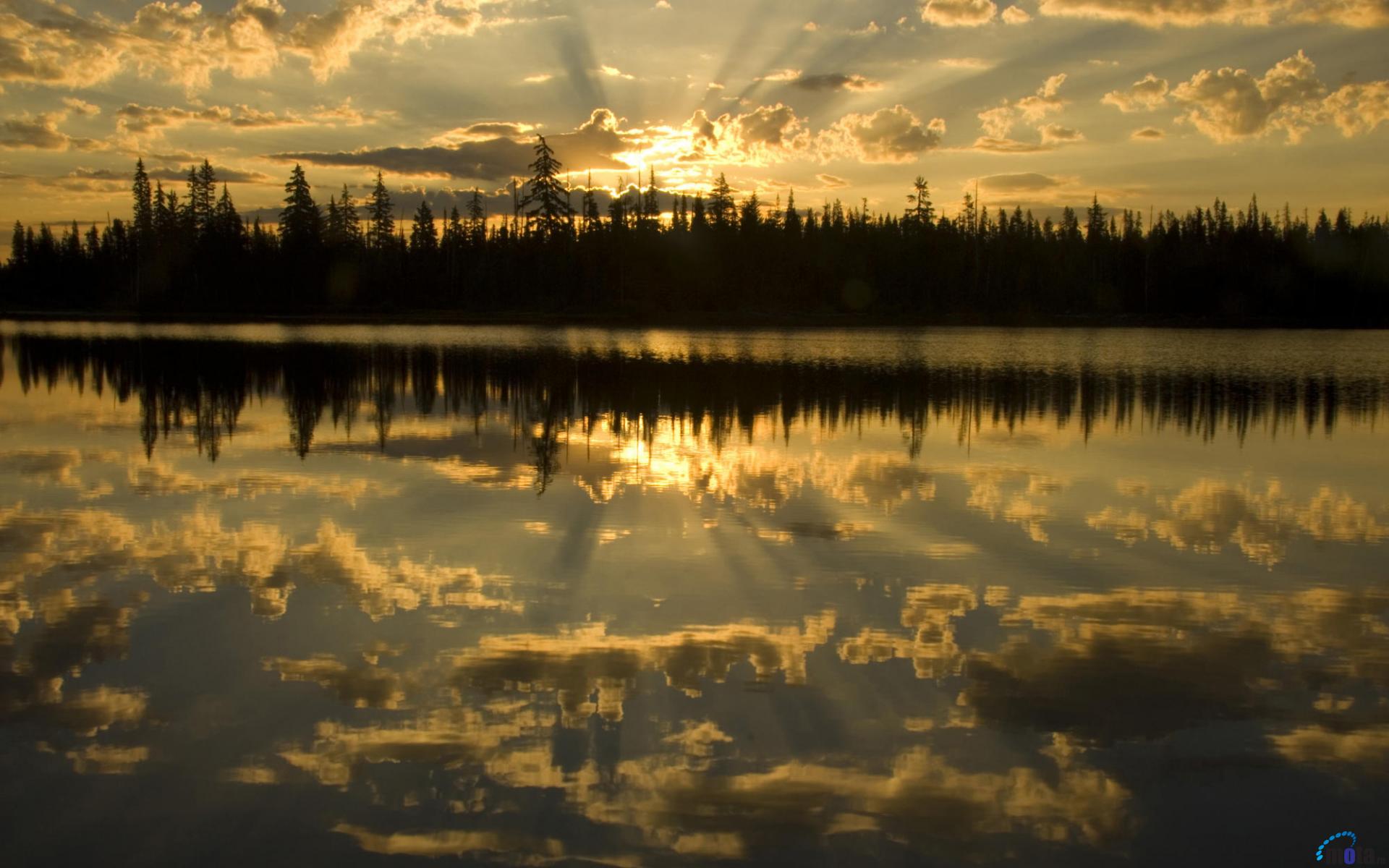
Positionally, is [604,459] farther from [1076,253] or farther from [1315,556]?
[1076,253]

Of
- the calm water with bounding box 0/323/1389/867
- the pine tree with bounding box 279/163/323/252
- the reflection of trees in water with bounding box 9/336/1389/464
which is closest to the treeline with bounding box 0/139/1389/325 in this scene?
the pine tree with bounding box 279/163/323/252

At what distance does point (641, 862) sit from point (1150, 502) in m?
11.9

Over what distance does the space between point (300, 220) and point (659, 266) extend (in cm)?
3613

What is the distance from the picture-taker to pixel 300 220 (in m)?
107

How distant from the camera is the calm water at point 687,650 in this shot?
5.80m

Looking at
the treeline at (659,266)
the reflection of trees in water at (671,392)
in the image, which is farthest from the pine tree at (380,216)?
the reflection of trees in water at (671,392)

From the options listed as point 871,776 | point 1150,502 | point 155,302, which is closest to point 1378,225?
point 155,302

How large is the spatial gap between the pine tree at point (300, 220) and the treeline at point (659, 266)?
18 cm

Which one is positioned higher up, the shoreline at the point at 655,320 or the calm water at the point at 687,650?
the shoreline at the point at 655,320

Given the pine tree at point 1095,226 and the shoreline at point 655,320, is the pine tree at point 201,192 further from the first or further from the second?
the pine tree at point 1095,226

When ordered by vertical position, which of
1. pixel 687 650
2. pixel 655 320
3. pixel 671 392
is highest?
pixel 655 320

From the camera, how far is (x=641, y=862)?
5.35m

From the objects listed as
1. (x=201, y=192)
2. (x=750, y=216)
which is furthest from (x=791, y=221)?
(x=201, y=192)

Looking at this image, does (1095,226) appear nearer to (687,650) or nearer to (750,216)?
(750,216)
